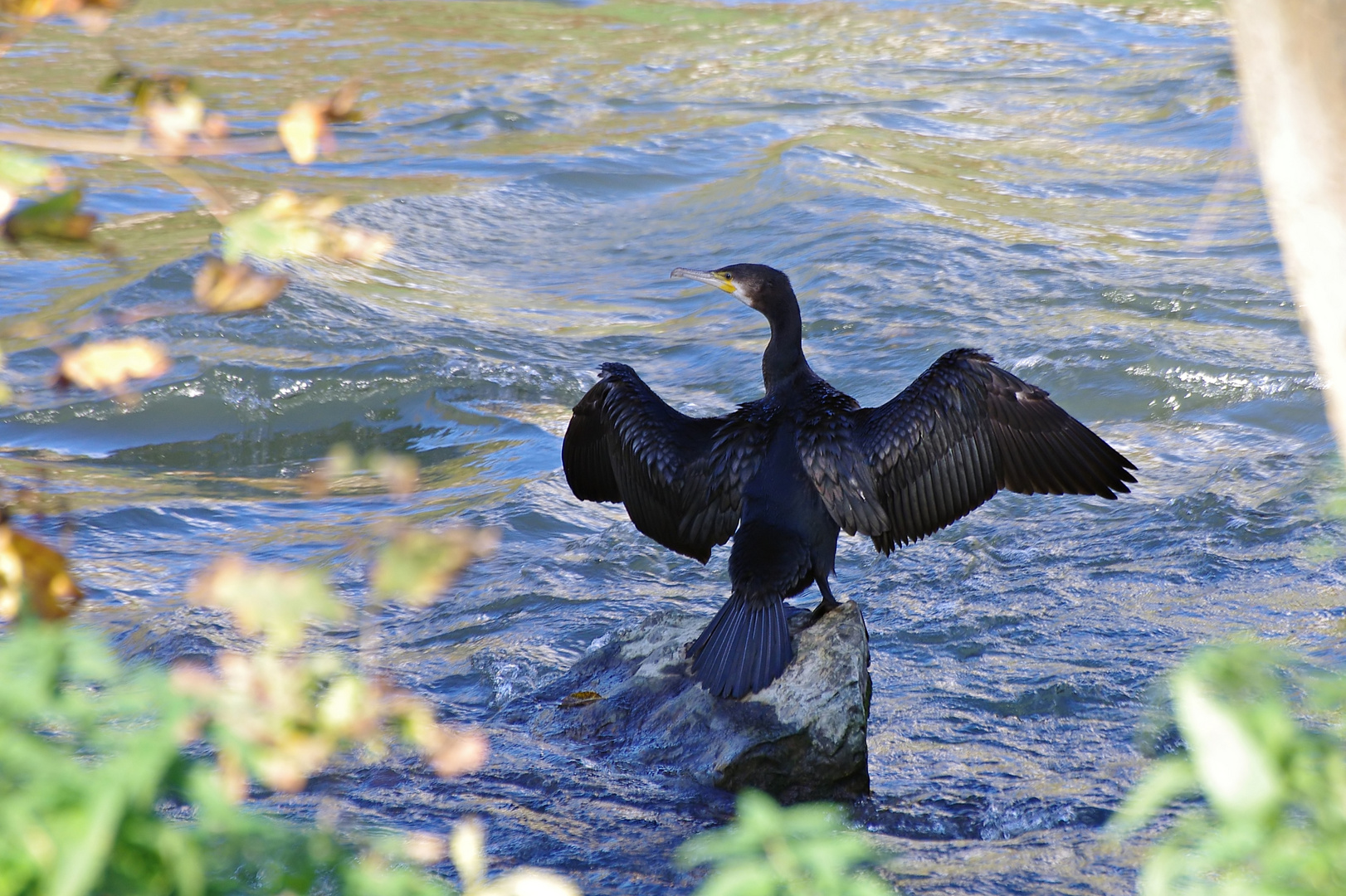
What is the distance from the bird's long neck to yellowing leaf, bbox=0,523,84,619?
3.34 meters

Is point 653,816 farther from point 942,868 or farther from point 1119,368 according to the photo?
point 1119,368

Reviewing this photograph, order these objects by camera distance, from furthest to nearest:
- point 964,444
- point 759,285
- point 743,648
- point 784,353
→ point 759,285 → point 784,353 → point 964,444 → point 743,648

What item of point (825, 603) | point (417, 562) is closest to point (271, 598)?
point (417, 562)

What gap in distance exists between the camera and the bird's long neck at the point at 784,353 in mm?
5020

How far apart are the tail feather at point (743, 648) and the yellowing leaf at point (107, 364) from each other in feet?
8.07

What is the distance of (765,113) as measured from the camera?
548 inches

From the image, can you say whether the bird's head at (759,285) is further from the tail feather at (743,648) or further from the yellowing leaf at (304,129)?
the yellowing leaf at (304,129)

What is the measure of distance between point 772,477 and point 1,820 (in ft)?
Answer: 11.0

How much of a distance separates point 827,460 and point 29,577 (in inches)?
123

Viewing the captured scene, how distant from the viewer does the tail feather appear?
4016 mm

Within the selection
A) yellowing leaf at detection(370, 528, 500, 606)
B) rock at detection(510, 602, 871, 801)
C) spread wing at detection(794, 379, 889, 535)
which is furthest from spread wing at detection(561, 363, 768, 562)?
yellowing leaf at detection(370, 528, 500, 606)

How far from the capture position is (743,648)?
4.11m

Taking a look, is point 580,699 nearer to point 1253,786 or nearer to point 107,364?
point 107,364

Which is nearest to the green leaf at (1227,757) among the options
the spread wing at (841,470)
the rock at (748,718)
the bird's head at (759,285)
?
the rock at (748,718)
